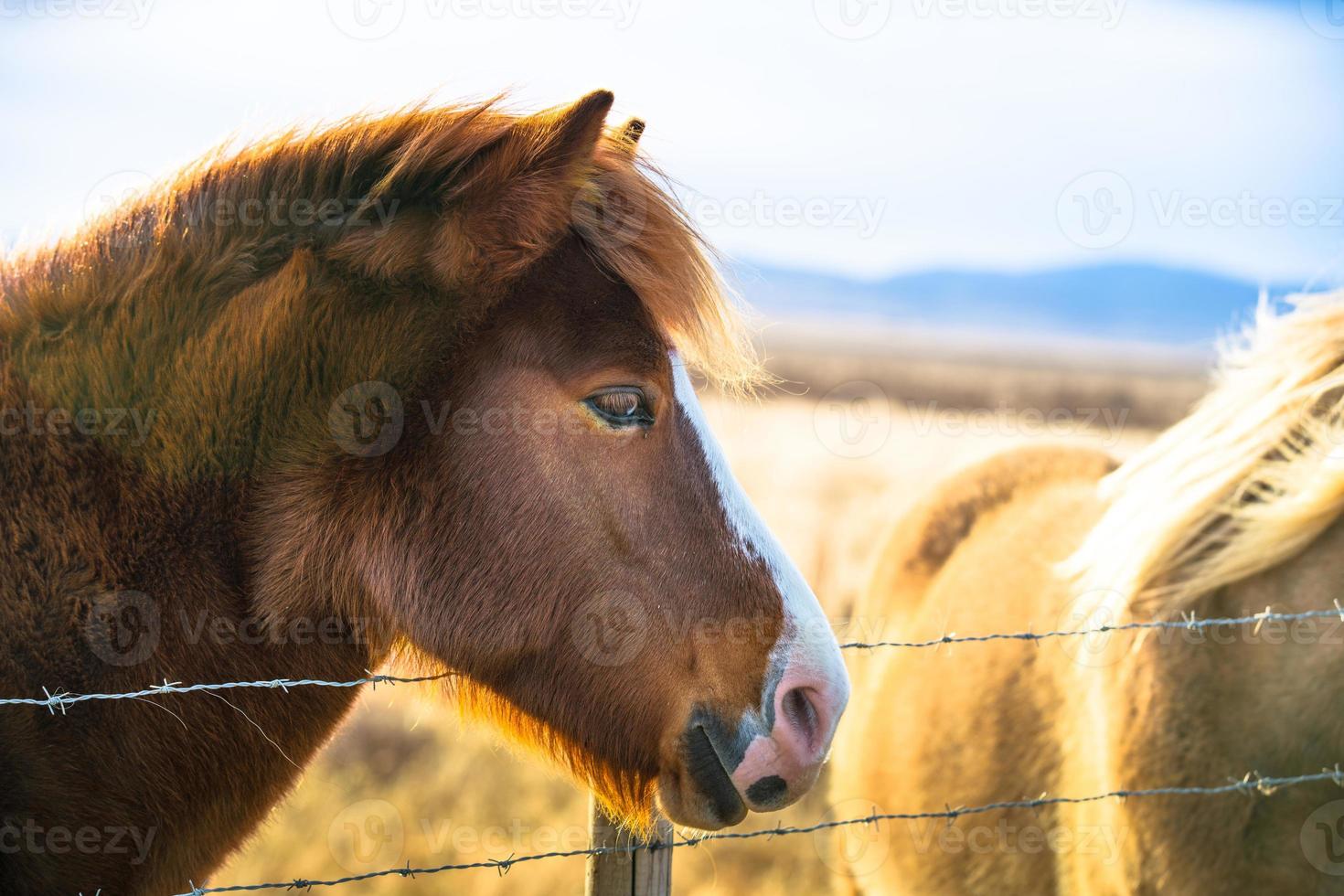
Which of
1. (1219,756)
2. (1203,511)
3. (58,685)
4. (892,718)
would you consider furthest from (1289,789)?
(58,685)

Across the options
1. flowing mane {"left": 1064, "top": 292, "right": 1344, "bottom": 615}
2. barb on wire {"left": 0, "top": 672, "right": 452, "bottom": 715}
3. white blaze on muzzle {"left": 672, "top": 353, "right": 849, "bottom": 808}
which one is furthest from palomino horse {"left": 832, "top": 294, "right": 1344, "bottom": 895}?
barb on wire {"left": 0, "top": 672, "right": 452, "bottom": 715}

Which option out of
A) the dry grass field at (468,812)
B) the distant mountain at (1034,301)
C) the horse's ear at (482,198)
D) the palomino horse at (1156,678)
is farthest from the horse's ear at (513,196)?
the distant mountain at (1034,301)

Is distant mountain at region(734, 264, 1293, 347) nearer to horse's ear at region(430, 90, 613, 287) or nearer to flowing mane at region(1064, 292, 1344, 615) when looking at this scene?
flowing mane at region(1064, 292, 1344, 615)

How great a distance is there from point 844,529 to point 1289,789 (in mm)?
10269

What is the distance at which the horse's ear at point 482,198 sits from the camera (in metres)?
2.08

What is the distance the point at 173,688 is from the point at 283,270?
868 millimetres

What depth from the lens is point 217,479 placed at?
2.03 m

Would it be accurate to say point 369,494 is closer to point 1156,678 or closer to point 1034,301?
point 1156,678

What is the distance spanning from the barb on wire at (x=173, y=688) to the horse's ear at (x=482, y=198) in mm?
890

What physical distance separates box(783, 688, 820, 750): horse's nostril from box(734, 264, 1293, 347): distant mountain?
135m

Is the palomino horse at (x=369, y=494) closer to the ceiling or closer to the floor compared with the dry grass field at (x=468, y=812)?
closer to the ceiling

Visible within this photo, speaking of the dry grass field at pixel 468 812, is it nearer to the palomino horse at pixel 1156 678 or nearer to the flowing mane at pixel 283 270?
the palomino horse at pixel 1156 678

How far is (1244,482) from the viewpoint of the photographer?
332 centimetres

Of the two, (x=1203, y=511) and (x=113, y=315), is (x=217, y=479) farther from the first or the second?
(x=1203, y=511)
